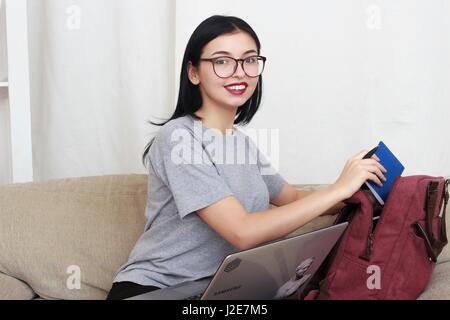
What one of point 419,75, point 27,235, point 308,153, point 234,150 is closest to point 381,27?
point 419,75

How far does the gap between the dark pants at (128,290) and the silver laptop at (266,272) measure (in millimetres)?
64

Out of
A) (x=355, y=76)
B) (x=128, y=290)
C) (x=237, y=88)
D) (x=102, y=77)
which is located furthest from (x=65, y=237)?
(x=355, y=76)

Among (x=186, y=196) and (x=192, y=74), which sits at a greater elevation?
(x=192, y=74)

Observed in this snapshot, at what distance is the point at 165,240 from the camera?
134 cm

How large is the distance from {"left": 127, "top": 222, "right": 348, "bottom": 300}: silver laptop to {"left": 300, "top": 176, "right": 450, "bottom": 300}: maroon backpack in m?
0.05

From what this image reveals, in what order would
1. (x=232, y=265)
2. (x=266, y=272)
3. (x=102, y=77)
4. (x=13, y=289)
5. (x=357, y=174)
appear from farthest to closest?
(x=102, y=77), (x=13, y=289), (x=357, y=174), (x=266, y=272), (x=232, y=265)

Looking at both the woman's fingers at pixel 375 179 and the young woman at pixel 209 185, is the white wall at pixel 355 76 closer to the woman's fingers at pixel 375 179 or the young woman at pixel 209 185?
the young woman at pixel 209 185

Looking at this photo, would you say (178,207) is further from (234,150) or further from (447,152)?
(447,152)

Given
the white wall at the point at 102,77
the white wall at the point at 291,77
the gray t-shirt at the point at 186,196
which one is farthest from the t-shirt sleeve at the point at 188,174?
the white wall at the point at 102,77

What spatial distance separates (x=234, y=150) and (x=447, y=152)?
40.0 inches

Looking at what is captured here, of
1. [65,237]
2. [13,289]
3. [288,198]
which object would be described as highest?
[288,198]

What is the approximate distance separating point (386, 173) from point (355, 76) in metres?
0.84

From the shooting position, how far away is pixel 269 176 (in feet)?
5.07

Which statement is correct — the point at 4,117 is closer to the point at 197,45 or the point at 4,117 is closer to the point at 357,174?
the point at 197,45
